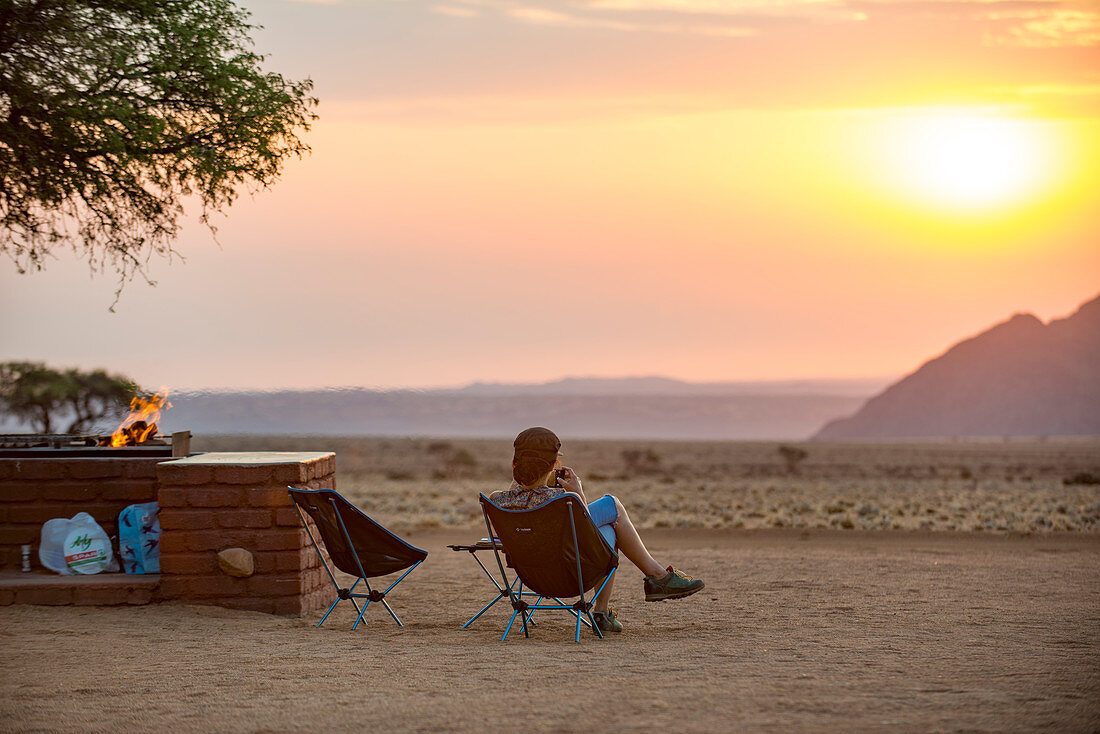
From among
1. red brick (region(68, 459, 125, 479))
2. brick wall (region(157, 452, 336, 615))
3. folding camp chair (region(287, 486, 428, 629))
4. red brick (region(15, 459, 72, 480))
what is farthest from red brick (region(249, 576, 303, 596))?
red brick (region(15, 459, 72, 480))

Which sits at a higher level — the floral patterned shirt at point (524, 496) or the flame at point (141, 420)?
the flame at point (141, 420)

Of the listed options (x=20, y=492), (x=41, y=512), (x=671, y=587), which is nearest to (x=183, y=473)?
(x=41, y=512)

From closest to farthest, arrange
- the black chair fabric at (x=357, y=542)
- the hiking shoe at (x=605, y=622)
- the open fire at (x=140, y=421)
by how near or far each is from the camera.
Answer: the hiking shoe at (x=605, y=622)
the black chair fabric at (x=357, y=542)
the open fire at (x=140, y=421)

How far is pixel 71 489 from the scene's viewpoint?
8.19 m

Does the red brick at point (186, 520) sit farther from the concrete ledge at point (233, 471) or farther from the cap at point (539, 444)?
the cap at point (539, 444)

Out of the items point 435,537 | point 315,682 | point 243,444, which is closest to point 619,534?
point 315,682

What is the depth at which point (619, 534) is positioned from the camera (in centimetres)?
696

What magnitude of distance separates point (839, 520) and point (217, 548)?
45.4 ft

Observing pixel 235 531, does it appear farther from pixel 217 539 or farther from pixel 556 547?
pixel 556 547

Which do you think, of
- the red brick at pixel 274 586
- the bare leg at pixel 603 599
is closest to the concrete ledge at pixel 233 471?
the red brick at pixel 274 586

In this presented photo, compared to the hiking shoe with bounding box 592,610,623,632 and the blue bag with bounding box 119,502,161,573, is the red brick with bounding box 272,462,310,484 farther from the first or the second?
the hiking shoe with bounding box 592,610,623,632

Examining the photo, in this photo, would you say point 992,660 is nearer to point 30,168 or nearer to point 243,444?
point 30,168

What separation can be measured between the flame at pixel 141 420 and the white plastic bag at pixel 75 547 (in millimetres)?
800

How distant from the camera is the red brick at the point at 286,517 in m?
7.51
